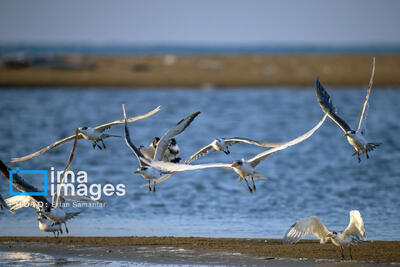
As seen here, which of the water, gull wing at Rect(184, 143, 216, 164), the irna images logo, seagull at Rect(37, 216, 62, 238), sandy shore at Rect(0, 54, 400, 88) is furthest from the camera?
sandy shore at Rect(0, 54, 400, 88)

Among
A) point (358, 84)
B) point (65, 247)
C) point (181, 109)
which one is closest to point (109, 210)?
point (65, 247)

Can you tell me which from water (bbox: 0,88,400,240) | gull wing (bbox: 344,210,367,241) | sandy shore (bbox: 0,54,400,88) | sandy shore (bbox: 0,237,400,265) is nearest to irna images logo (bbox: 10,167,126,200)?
water (bbox: 0,88,400,240)

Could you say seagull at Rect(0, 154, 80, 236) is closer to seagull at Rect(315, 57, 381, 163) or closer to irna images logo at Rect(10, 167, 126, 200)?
irna images logo at Rect(10, 167, 126, 200)

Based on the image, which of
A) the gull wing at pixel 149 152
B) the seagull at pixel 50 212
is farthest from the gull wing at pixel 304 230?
the gull wing at pixel 149 152

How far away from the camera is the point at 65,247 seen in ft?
52.2

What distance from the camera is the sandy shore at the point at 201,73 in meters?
57.9

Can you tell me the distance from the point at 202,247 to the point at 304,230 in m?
2.34

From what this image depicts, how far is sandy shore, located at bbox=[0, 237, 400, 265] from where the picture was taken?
1449 centimetres

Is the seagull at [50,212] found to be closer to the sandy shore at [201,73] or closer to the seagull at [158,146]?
the seagull at [158,146]

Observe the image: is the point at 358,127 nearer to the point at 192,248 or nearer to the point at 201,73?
the point at 192,248

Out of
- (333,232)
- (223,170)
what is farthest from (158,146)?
(223,170)

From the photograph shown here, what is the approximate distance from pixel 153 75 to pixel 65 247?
47.3 metres

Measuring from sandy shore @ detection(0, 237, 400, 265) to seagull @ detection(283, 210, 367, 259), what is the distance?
39cm

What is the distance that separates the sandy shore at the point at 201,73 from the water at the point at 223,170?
3722 millimetres
